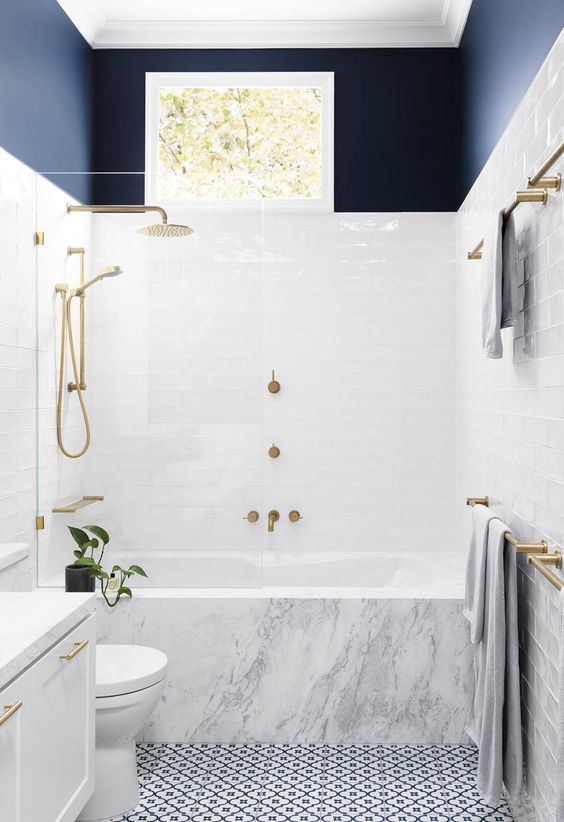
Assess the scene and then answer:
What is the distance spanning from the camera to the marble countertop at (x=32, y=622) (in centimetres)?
160

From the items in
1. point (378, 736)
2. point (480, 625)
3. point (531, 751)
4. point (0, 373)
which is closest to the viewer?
point (531, 751)

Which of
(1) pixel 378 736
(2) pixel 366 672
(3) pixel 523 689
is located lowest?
(1) pixel 378 736

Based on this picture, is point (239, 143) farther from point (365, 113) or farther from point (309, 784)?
point (309, 784)

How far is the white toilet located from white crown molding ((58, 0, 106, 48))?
297 centimetres

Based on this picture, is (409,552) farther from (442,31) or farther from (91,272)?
(442,31)

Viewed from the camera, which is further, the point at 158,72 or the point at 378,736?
the point at 158,72

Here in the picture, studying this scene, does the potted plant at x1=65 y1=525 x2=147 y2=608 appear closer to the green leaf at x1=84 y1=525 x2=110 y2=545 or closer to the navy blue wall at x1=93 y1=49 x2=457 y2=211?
the green leaf at x1=84 y1=525 x2=110 y2=545

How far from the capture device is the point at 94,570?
2947mm

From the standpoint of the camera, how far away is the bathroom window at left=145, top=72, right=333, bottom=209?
3912mm

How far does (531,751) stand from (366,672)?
0.83 m

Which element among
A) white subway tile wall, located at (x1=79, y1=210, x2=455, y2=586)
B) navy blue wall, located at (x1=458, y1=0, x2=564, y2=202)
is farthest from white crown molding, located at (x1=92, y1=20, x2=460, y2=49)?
white subway tile wall, located at (x1=79, y1=210, x2=455, y2=586)

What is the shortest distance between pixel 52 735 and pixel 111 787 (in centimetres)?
76

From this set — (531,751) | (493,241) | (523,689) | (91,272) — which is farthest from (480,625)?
(91,272)

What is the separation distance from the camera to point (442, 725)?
2939mm
